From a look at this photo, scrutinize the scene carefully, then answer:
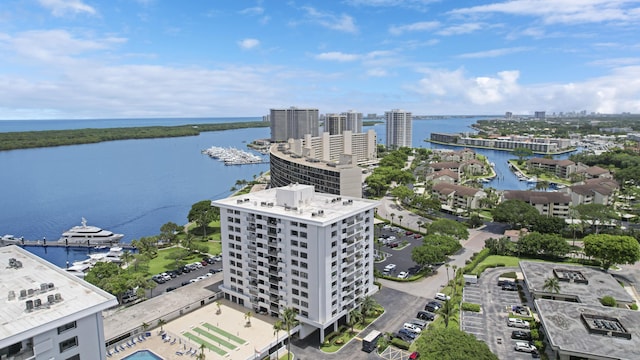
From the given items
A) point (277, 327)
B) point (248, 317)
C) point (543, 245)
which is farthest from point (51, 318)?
point (543, 245)

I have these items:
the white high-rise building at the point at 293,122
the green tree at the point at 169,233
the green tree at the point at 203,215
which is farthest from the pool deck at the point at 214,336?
the white high-rise building at the point at 293,122

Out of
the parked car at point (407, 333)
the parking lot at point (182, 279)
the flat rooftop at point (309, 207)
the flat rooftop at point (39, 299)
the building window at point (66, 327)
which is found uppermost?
the flat rooftop at point (309, 207)

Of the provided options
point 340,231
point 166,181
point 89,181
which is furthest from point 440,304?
point 89,181

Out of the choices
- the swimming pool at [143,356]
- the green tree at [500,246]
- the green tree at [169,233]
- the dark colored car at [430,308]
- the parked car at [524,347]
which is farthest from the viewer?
the green tree at [169,233]

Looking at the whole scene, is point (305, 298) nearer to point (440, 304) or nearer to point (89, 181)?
point (440, 304)

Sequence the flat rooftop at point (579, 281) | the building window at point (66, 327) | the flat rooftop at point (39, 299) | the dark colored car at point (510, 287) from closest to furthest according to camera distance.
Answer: the flat rooftop at point (39, 299)
the building window at point (66, 327)
the flat rooftop at point (579, 281)
the dark colored car at point (510, 287)

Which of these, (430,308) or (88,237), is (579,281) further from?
(88,237)

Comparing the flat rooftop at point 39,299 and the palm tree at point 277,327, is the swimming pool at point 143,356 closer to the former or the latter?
the palm tree at point 277,327
